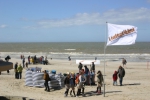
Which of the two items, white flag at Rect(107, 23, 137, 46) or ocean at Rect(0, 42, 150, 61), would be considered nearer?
white flag at Rect(107, 23, 137, 46)

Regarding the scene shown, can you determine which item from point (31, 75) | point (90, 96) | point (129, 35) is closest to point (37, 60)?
point (31, 75)

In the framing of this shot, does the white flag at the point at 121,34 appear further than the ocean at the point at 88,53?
No

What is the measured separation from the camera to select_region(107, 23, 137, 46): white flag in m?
11.2

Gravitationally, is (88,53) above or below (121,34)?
below

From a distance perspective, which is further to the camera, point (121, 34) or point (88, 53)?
point (88, 53)

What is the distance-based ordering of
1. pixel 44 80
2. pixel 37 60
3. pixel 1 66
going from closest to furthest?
pixel 1 66 → pixel 44 80 → pixel 37 60

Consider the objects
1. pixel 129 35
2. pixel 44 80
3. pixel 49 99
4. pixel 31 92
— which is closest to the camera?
pixel 129 35

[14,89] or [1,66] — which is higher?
[1,66]

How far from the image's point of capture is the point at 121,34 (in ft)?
37.9

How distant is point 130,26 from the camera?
37.4ft

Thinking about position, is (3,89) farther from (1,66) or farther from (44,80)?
(1,66)

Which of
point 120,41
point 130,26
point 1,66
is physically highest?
point 130,26

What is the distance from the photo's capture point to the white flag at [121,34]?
11234mm

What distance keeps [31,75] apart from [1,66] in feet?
23.0
